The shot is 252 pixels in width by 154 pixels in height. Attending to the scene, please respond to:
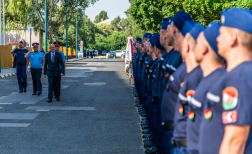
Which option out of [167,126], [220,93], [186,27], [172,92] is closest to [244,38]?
[220,93]

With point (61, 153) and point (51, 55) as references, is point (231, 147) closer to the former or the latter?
point (61, 153)

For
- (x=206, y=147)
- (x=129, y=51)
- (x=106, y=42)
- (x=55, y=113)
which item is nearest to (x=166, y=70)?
(x=206, y=147)

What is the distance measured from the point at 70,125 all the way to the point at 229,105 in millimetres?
6316

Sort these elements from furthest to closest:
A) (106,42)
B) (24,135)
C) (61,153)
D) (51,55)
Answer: (106,42) → (51,55) → (24,135) → (61,153)

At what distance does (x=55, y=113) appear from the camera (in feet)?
31.4

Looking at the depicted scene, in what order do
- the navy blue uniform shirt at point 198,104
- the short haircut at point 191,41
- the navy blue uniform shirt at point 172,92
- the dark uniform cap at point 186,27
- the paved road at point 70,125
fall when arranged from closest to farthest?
the navy blue uniform shirt at point 198,104 → the short haircut at point 191,41 → the navy blue uniform shirt at point 172,92 → the dark uniform cap at point 186,27 → the paved road at point 70,125

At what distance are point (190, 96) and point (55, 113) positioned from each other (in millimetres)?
7209

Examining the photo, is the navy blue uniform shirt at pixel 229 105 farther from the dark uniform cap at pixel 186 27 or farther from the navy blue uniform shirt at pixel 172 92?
the dark uniform cap at pixel 186 27

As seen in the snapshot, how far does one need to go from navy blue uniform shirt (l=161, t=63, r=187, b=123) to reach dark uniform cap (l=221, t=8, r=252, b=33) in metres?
1.03

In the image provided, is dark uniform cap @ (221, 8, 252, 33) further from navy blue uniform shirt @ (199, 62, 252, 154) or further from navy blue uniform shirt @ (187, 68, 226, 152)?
navy blue uniform shirt @ (187, 68, 226, 152)

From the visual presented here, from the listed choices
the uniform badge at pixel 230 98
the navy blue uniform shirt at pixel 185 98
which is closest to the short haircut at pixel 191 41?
the navy blue uniform shirt at pixel 185 98

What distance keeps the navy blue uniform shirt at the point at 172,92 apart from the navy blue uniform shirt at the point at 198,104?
0.64 m

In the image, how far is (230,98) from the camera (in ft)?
6.72

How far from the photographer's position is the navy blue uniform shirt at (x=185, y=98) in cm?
284
